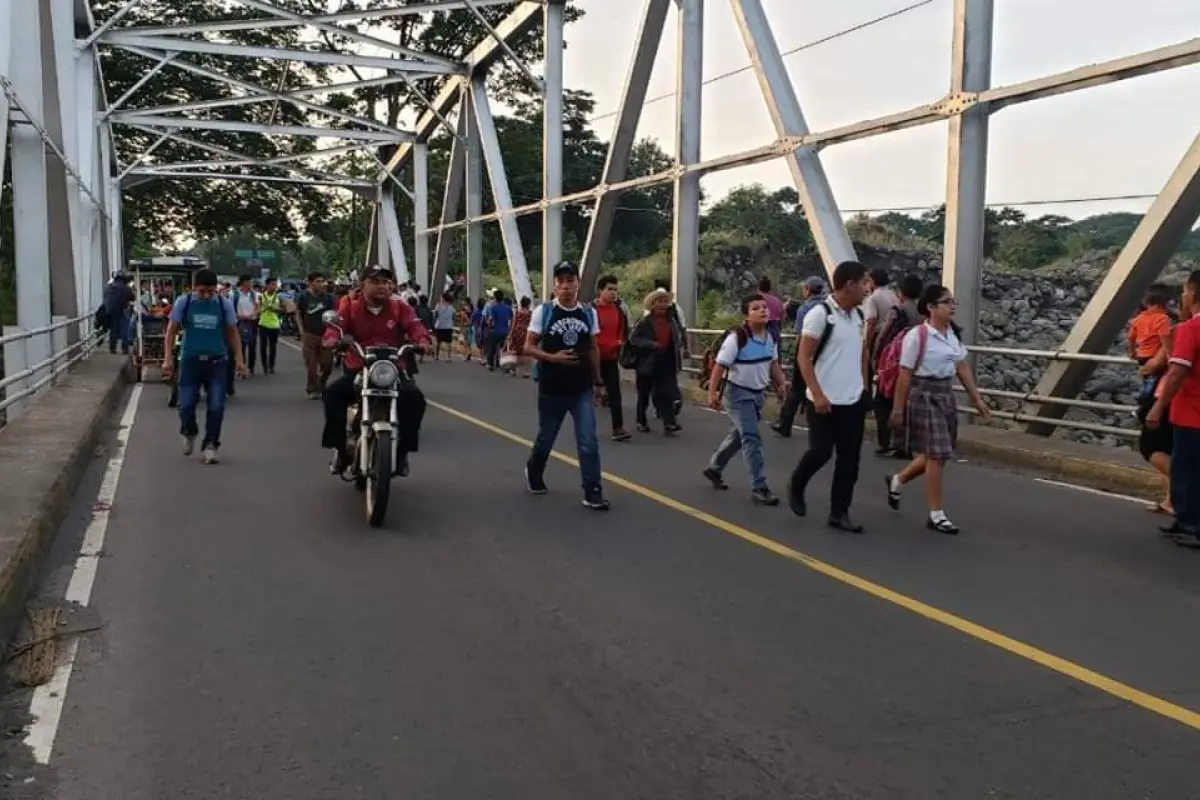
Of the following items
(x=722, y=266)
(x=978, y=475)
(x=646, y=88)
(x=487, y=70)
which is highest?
(x=487, y=70)

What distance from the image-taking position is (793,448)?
1144 centimetres

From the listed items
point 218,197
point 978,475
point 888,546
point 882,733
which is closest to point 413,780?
point 882,733

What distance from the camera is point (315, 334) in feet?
52.3

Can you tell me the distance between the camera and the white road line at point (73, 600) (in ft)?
13.1

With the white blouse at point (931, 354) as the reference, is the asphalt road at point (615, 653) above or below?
below

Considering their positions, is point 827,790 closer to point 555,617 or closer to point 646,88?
point 555,617

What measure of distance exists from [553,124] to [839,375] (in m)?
17.9

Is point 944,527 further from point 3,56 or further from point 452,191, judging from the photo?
point 452,191

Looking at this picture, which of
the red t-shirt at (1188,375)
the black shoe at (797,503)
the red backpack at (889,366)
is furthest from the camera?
the red backpack at (889,366)

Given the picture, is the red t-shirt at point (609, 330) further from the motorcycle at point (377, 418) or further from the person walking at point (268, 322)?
the person walking at point (268, 322)

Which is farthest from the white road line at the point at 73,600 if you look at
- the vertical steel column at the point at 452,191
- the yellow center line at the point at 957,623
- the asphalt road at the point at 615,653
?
the vertical steel column at the point at 452,191

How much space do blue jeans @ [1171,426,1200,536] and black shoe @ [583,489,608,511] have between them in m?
3.59

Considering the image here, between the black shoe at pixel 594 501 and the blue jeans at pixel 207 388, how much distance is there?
12.0 ft

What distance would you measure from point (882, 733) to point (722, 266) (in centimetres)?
3066
